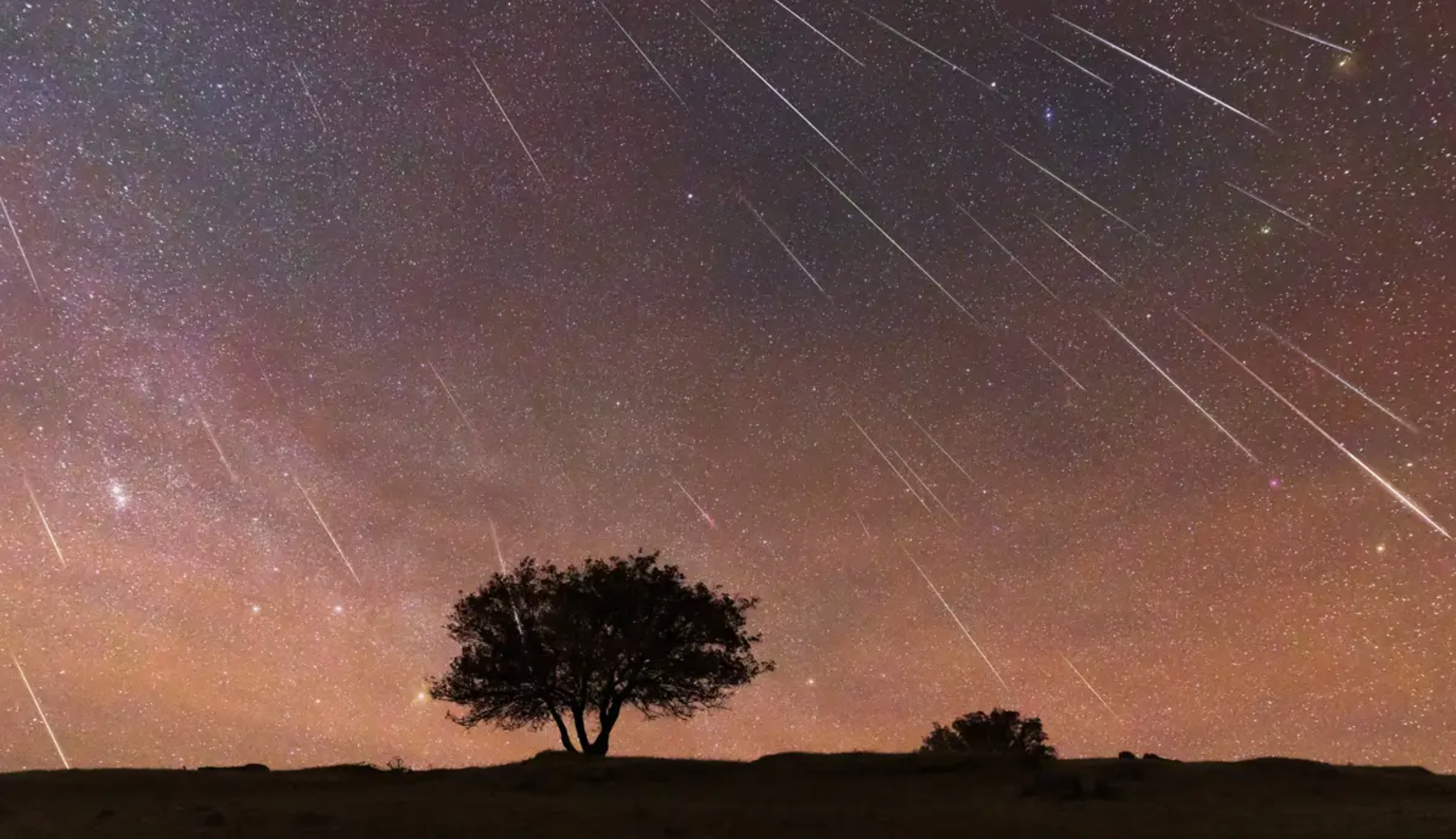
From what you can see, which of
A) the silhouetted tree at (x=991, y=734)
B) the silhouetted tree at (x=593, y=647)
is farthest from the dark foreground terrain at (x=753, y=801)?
the silhouetted tree at (x=991, y=734)

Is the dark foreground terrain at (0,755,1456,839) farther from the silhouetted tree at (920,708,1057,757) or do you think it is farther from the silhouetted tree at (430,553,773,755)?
the silhouetted tree at (920,708,1057,757)

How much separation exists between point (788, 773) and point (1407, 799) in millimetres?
13845

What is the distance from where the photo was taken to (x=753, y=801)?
19.0 metres

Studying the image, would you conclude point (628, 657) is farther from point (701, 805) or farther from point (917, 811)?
point (917, 811)

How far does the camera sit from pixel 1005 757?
24.0m

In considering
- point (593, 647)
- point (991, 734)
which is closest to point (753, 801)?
point (593, 647)

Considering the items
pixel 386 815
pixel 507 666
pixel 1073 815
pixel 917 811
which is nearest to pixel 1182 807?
pixel 1073 815

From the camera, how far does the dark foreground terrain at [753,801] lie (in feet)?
48.9

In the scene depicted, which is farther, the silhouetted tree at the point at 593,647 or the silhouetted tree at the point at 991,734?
the silhouetted tree at the point at 991,734

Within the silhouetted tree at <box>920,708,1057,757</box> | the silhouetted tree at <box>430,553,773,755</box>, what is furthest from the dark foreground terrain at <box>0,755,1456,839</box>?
the silhouetted tree at <box>920,708,1057,757</box>

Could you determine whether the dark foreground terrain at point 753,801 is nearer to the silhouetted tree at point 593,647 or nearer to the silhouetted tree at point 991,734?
the silhouetted tree at point 593,647

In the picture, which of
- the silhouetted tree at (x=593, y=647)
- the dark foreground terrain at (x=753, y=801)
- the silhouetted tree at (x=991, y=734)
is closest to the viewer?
the dark foreground terrain at (x=753, y=801)

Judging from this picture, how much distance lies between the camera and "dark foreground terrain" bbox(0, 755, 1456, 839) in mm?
14898

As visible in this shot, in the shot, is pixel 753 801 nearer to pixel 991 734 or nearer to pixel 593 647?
pixel 593 647
